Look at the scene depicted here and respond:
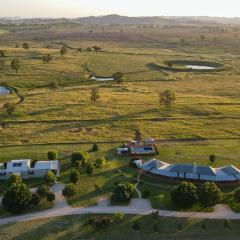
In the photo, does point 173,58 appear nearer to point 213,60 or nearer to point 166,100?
point 213,60

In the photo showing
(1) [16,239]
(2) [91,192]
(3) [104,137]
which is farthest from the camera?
(3) [104,137]

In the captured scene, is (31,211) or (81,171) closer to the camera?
(31,211)

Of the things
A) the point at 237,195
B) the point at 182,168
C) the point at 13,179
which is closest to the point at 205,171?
the point at 182,168

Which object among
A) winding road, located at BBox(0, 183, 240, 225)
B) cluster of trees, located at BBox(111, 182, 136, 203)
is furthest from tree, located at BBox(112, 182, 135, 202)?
winding road, located at BBox(0, 183, 240, 225)

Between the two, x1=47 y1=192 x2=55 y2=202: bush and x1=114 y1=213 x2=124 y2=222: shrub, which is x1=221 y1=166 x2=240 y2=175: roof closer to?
x1=114 y1=213 x2=124 y2=222: shrub

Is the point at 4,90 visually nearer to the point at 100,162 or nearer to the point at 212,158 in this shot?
the point at 100,162

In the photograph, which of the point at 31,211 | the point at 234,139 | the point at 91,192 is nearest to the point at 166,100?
the point at 234,139
